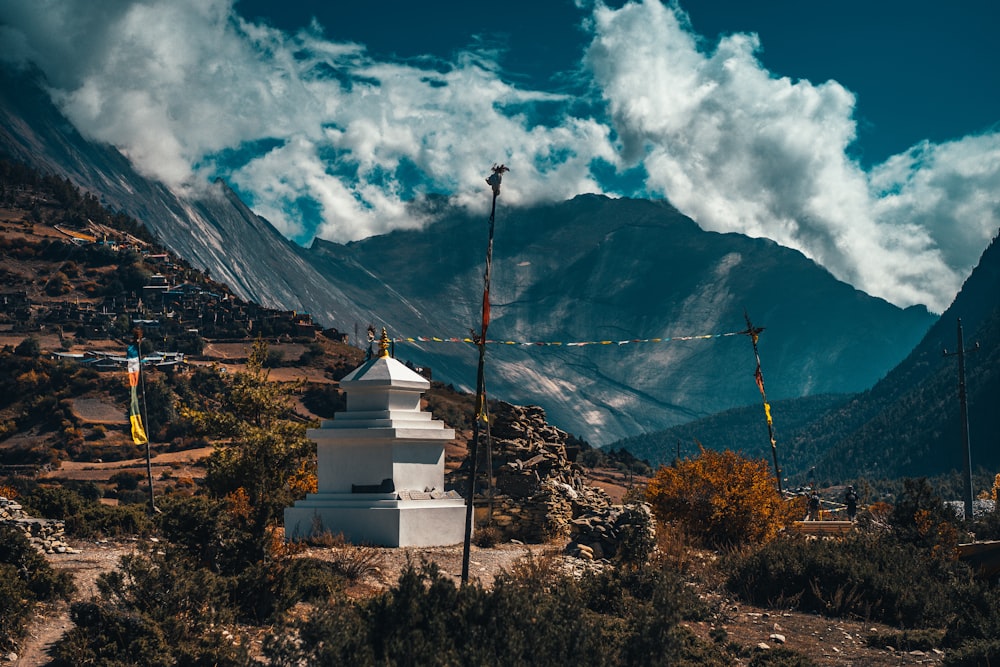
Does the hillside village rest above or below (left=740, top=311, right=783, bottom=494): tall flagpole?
below

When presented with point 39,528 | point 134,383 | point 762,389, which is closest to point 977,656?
point 39,528

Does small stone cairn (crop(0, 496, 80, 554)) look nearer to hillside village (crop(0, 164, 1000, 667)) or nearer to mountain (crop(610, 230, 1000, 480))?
hillside village (crop(0, 164, 1000, 667))

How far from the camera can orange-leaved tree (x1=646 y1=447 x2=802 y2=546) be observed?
94.0ft

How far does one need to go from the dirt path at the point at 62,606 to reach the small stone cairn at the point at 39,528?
41 centimetres

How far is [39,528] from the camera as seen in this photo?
23516mm

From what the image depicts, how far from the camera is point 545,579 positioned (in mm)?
20422

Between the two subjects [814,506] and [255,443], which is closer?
[255,443]

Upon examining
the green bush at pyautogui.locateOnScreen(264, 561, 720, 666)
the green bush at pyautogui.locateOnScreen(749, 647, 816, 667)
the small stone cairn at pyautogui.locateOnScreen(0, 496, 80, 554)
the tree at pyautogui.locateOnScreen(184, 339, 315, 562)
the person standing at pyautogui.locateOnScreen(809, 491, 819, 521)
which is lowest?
the green bush at pyautogui.locateOnScreen(749, 647, 816, 667)

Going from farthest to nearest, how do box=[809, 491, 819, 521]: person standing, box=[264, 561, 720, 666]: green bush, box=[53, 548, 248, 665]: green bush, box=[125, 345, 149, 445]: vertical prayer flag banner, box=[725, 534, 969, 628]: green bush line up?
box=[125, 345, 149, 445]: vertical prayer flag banner
box=[809, 491, 819, 521]: person standing
box=[725, 534, 969, 628]: green bush
box=[53, 548, 248, 665]: green bush
box=[264, 561, 720, 666]: green bush

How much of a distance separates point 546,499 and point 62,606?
42.7 feet

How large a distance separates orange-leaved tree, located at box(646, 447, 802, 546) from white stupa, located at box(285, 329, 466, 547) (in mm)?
6393

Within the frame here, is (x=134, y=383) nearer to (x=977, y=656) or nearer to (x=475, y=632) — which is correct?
(x=475, y=632)

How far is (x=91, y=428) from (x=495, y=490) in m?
58.6

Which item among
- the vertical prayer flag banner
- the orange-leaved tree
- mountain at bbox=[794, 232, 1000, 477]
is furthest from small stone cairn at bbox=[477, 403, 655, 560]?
mountain at bbox=[794, 232, 1000, 477]
